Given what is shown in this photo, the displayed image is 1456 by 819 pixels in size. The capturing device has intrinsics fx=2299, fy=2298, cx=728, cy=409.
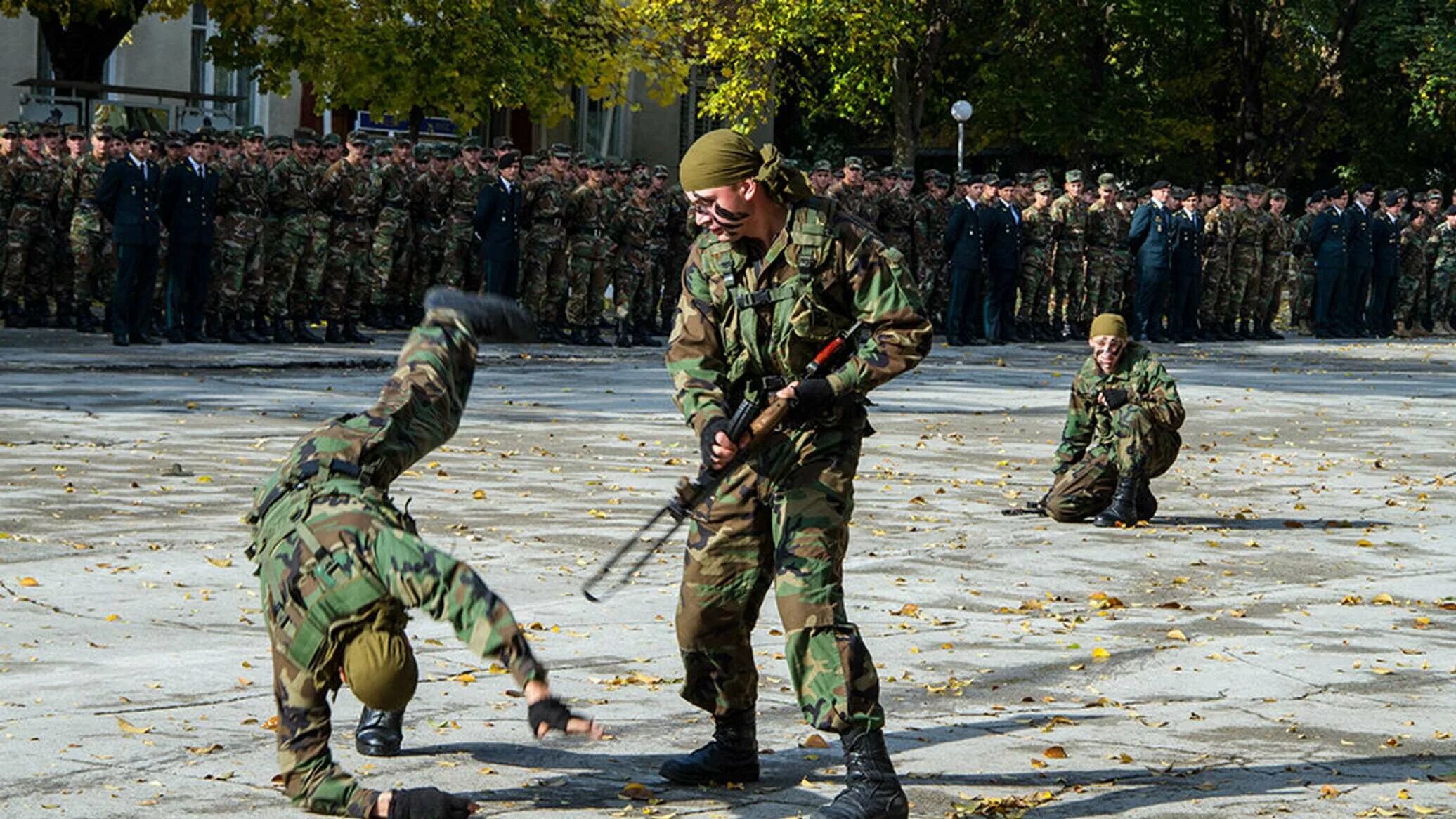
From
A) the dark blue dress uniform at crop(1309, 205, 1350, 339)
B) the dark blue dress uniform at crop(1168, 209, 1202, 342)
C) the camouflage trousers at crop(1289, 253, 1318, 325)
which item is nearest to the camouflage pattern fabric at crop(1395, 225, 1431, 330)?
the camouflage trousers at crop(1289, 253, 1318, 325)

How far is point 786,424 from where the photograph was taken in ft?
20.2

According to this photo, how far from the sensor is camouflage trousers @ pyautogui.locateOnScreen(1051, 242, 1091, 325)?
29016 millimetres

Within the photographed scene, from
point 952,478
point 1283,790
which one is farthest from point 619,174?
point 1283,790

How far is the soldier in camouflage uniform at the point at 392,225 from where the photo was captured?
923 inches

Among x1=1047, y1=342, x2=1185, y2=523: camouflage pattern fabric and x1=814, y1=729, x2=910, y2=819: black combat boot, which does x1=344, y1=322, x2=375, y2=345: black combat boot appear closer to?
x1=1047, y1=342, x2=1185, y2=523: camouflage pattern fabric

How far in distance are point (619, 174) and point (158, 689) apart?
18024 mm

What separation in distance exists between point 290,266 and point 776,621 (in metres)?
14.4

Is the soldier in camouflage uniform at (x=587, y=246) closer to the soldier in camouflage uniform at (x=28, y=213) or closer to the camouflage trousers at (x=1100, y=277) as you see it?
the soldier in camouflage uniform at (x=28, y=213)

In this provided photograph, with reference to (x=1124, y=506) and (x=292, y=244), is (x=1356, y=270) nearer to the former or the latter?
(x=292, y=244)

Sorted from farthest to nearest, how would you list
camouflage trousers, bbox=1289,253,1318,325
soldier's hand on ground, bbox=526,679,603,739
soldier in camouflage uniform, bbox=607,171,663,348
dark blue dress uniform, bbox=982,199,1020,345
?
camouflage trousers, bbox=1289,253,1318,325 → dark blue dress uniform, bbox=982,199,1020,345 → soldier in camouflage uniform, bbox=607,171,663,348 → soldier's hand on ground, bbox=526,679,603,739

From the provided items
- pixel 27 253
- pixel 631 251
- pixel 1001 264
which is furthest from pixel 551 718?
pixel 1001 264

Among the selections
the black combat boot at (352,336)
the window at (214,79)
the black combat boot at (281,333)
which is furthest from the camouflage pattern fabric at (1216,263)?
the window at (214,79)

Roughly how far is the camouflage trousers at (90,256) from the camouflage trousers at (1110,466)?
1228 centimetres

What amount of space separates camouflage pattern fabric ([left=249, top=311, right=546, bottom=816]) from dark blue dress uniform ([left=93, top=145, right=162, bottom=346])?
15.7 meters
